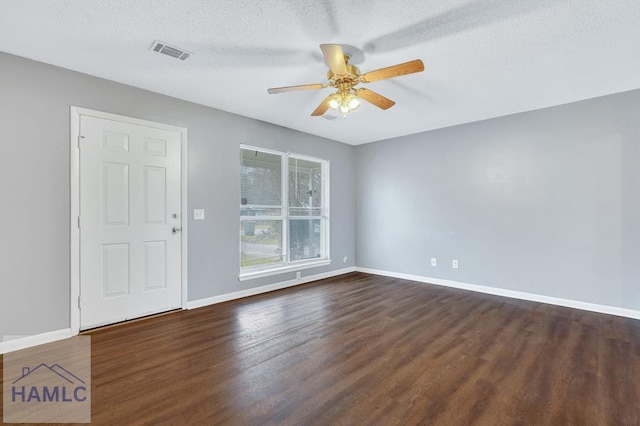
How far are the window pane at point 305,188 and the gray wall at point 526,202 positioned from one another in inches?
46.2

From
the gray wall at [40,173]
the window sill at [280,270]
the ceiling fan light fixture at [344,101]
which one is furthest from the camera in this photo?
the window sill at [280,270]

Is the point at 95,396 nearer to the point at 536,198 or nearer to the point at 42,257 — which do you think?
the point at 42,257

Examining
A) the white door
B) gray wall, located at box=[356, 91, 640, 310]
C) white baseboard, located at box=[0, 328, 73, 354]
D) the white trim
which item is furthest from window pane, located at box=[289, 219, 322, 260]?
white baseboard, located at box=[0, 328, 73, 354]

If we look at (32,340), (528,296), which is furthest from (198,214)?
(528,296)

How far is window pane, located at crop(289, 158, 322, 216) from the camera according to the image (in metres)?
4.86

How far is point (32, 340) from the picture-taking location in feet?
8.29

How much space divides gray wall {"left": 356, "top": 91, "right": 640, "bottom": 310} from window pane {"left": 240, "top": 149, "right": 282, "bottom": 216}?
2.00 metres

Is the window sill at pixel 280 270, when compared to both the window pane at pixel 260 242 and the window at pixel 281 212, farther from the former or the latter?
the window pane at pixel 260 242

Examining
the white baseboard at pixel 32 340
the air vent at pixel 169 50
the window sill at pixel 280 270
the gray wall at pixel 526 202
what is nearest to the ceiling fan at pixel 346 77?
the air vent at pixel 169 50

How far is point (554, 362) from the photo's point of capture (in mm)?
2273

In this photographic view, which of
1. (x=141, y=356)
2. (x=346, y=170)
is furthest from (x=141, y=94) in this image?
(x=346, y=170)

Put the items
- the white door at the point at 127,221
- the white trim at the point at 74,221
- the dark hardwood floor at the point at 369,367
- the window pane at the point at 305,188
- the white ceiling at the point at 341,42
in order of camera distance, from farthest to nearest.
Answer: the window pane at the point at 305,188 → the white door at the point at 127,221 → the white trim at the point at 74,221 → the white ceiling at the point at 341,42 → the dark hardwood floor at the point at 369,367

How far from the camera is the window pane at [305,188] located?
15.9 feet

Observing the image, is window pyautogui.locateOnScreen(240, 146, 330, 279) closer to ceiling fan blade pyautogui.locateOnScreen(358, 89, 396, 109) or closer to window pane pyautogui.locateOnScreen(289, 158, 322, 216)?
window pane pyautogui.locateOnScreen(289, 158, 322, 216)
